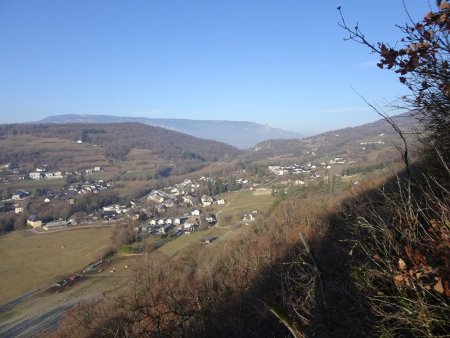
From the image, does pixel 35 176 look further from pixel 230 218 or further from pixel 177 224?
pixel 230 218

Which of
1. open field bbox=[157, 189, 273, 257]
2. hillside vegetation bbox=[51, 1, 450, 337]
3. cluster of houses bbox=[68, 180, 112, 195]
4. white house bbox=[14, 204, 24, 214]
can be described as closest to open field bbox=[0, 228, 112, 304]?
open field bbox=[157, 189, 273, 257]

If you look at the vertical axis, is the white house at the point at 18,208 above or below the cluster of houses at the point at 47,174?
below

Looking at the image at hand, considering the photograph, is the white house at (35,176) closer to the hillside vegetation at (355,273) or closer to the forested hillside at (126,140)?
the forested hillside at (126,140)

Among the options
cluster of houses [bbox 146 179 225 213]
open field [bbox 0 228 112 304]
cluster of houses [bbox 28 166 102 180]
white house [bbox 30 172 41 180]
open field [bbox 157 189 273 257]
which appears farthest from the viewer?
cluster of houses [bbox 28 166 102 180]

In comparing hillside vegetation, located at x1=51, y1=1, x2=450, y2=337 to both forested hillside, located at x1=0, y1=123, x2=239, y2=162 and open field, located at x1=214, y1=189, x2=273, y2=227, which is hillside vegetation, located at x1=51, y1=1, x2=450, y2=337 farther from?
forested hillside, located at x1=0, y1=123, x2=239, y2=162

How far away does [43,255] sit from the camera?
1426 inches

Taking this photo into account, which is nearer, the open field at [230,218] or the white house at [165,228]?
the open field at [230,218]

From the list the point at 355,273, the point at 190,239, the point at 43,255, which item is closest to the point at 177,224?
the point at 190,239

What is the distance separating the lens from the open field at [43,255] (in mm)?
30219

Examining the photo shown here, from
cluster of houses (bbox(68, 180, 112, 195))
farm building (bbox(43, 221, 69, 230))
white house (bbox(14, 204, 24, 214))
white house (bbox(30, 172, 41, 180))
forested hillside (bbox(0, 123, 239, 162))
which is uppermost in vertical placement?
forested hillside (bbox(0, 123, 239, 162))

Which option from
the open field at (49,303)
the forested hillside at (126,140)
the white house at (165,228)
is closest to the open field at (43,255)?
the open field at (49,303)

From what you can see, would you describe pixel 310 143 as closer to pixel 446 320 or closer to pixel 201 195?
pixel 201 195

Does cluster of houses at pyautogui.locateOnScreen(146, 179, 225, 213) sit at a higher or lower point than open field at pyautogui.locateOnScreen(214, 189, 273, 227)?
lower

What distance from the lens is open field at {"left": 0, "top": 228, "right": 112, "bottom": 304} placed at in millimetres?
30219
